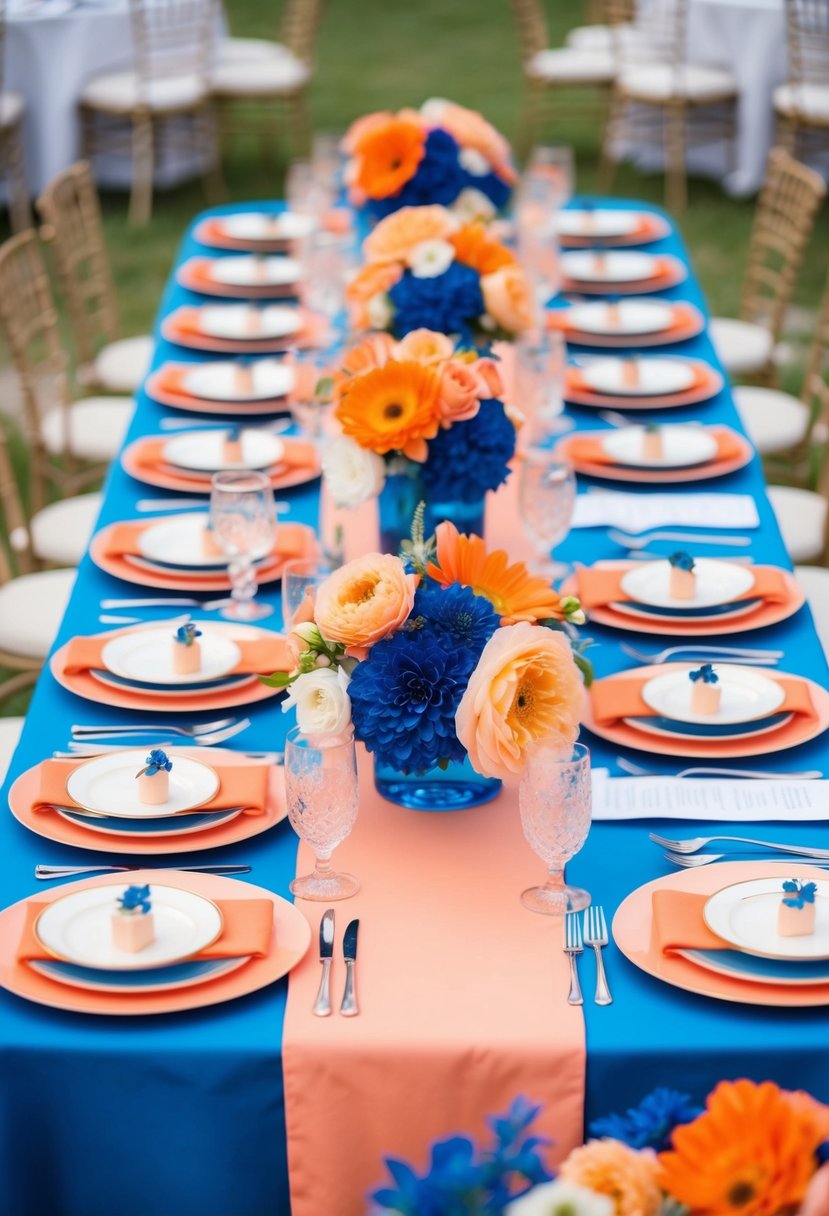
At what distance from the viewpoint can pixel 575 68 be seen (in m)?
7.78

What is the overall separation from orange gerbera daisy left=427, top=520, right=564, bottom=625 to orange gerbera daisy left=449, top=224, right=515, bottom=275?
3.57 ft

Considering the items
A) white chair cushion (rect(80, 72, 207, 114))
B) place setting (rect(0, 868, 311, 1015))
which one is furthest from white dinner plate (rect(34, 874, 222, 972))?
white chair cushion (rect(80, 72, 207, 114))

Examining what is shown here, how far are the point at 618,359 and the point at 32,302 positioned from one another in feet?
4.58

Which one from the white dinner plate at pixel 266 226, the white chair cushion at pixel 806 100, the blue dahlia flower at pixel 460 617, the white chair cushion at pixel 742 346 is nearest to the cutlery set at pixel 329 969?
the blue dahlia flower at pixel 460 617

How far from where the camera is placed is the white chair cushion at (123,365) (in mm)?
4406

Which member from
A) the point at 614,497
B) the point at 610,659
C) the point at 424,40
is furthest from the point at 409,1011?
the point at 424,40

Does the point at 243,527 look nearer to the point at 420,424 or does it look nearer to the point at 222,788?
the point at 420,424

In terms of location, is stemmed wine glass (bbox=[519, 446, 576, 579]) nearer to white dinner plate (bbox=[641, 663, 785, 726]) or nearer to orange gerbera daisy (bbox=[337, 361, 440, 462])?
orange gerbera daisy (bbox=[337, 361, 440, 462])

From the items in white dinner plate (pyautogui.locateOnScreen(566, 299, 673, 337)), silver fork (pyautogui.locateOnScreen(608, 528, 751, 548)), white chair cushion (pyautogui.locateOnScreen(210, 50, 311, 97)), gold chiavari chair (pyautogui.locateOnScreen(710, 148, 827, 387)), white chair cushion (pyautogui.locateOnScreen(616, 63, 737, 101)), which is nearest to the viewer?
silver fork (pyautogui.locateOnScreen(608, 528, 751, 548))

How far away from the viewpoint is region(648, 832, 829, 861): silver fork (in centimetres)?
187

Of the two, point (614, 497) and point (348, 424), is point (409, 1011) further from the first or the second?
point (614, 497)

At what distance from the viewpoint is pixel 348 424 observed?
88.8 inches

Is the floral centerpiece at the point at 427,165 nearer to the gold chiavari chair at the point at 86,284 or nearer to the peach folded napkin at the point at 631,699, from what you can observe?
the gold chiavari chair at the point at 86,284

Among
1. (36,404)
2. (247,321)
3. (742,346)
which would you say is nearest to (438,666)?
(247,321)
